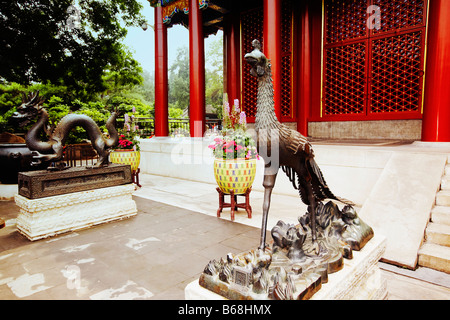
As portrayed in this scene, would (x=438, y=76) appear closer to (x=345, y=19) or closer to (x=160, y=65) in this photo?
(x=345, y=19)

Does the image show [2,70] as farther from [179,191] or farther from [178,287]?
[178,287]

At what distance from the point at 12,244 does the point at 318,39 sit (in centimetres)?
740

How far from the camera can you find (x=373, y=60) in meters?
6.59

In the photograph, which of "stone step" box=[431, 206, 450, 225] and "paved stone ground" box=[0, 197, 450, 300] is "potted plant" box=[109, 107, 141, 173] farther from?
"stone step" box=[431, 206, 450, 225]

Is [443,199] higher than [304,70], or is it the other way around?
[304,70]

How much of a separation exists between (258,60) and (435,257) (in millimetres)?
2436

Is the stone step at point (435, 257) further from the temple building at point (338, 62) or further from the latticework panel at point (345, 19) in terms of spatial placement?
the latticework panel at point (345, 19)

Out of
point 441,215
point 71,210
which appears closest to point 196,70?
point 71,210

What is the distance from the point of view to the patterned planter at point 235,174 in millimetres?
4180

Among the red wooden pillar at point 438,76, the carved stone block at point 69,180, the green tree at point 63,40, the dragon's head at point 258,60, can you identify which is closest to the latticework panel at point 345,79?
the red wooden pillar at point 438,76

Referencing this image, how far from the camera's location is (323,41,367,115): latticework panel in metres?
→ 6.82

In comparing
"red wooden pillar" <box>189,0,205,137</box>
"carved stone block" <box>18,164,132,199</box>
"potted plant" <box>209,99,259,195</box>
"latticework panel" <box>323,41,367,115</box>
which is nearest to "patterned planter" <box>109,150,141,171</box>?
"red wooden pillar" <box>189,0,205,137</box>

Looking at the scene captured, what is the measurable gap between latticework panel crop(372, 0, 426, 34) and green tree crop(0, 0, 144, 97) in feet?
31.5

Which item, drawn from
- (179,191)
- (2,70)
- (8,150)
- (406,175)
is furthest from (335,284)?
(2,70)
